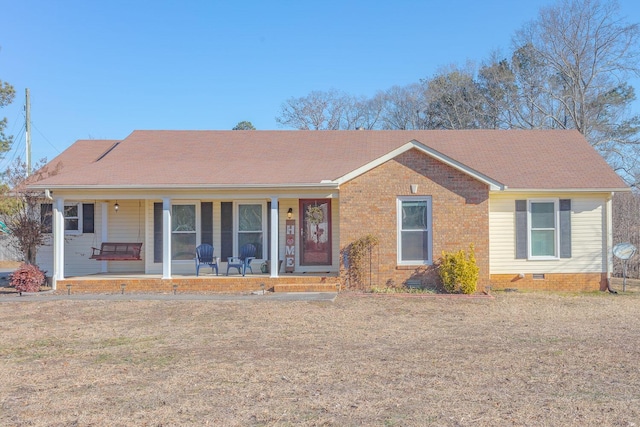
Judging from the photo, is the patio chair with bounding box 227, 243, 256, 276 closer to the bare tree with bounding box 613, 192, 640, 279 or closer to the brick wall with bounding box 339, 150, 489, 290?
the brick wall with bounding box 339, 150, 489, 290

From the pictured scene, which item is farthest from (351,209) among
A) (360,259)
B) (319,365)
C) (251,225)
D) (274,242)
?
(319,365)

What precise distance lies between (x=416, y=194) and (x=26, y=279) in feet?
33.6

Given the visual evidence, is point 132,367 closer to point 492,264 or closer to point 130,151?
point 492,264

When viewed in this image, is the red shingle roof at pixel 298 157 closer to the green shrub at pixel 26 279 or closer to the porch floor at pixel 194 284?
the green shrub at pixel 26 279

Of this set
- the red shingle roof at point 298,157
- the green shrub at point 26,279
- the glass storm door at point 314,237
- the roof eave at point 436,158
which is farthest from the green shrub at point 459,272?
the green shrub at point 26,279

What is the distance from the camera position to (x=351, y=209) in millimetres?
14328

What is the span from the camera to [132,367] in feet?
23.9

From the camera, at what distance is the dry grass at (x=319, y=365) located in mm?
5430

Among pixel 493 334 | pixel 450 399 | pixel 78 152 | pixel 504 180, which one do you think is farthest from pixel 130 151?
pixel 450 399

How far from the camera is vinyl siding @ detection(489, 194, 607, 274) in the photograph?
15117 mm

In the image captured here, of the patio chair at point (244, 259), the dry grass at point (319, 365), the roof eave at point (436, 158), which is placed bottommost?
the dry grass at point (319, 365)

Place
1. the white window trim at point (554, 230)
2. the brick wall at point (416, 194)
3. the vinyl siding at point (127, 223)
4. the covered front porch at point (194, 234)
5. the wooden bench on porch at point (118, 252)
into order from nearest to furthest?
the brick wall at point (416, 194) → the white window trim at point (554, 230) → the wooden bench on porch at point (118, 252) → the covered front porch at point (194, 234) → the vinyl siding at point (127, 223)

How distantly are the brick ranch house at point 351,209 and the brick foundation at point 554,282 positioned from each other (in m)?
0.03

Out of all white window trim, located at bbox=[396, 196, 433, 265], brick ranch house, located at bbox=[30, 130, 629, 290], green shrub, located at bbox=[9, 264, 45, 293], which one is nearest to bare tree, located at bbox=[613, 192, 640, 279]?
brick ranch house, located at bbox=[30, 130, 629, 290]
